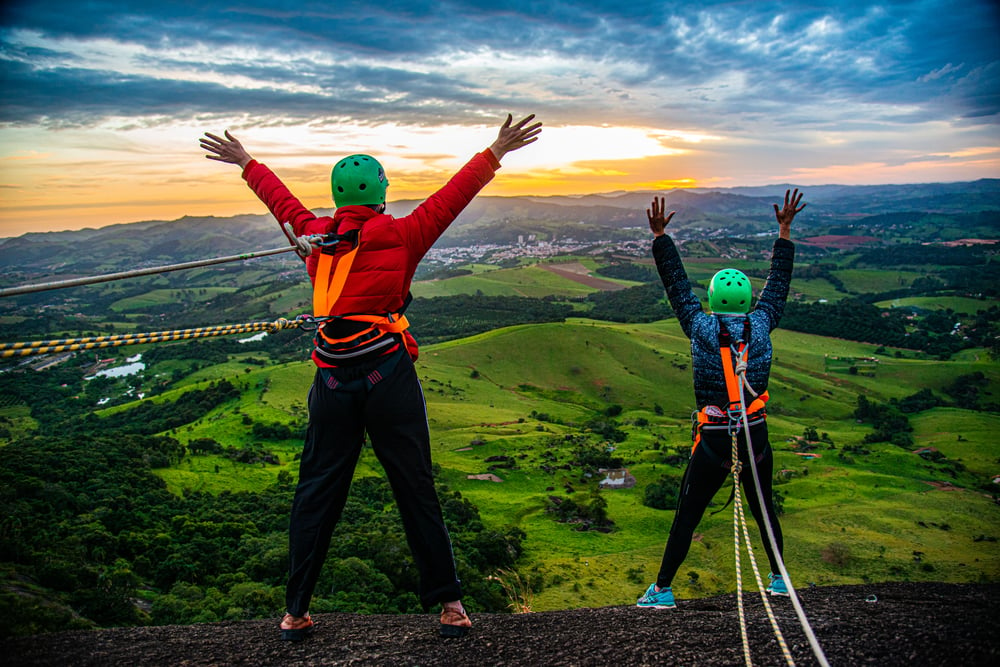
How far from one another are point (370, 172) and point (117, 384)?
119m

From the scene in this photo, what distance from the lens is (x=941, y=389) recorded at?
81.3 metres

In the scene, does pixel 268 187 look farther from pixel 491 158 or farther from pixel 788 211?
pixel 788 211

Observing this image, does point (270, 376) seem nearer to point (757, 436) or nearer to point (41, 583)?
point (41, 583)

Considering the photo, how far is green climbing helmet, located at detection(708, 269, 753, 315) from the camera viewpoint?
5.12m

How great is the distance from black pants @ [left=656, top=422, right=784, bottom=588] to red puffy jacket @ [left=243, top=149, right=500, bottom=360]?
302 cm

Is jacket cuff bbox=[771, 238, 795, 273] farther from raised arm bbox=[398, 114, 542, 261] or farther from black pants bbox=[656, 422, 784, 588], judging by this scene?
raised arm bbox=[398, 114, 542, 261]

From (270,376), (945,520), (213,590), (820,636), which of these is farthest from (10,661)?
(270,376)

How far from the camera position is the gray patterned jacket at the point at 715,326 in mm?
4996

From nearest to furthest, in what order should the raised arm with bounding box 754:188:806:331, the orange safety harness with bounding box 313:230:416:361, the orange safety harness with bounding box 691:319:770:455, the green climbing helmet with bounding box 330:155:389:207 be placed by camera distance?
the orange safety harness with bounding box 313:230:416:361 < the green climbing helmet with bounding box 330:155:389:207 < the orange safety harness with bounding box 691:319:770:455 < the raised arm with bounding box 754:188:806:331

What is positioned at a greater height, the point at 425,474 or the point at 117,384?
the point at 425,474

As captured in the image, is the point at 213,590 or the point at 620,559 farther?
the point at 620,559

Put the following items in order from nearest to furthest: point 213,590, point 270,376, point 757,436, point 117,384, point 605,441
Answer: point 757,436 < point 213,590 < point 605,441 < point 270,376 < point 117,384

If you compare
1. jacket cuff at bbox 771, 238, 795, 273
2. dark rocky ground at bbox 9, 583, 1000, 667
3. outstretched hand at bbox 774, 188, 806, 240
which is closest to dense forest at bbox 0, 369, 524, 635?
dark rocky ground at bbox 9, 583, 1000, 667

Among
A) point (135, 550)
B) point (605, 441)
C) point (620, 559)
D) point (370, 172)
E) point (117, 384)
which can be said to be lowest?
point (117, 384)
